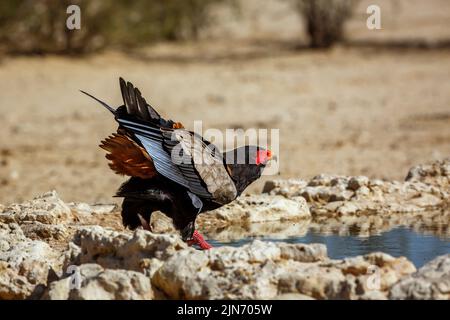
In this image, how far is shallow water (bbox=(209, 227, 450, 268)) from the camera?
15.7 ft

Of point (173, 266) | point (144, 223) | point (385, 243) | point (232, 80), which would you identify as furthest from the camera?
point (232, 80)

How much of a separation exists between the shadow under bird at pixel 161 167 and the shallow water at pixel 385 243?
537 mm

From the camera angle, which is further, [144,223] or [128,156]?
Result: [144,223]

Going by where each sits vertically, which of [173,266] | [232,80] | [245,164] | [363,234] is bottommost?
[363,234]

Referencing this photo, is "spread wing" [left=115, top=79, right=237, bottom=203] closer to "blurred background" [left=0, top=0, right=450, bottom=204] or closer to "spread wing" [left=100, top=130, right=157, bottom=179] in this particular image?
"spread wing" [left=100, top=130, right=157, bottom=179]

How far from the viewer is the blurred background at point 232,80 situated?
10.3m

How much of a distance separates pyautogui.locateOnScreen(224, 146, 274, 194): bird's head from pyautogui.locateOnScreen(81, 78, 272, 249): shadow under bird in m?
0.07

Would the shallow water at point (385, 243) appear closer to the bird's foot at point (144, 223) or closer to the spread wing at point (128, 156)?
the bird's foot at point (144, 223)

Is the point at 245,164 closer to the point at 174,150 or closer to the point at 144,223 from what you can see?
the point at 174,150

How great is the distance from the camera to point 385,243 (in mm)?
5051

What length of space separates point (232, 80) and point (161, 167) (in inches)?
426

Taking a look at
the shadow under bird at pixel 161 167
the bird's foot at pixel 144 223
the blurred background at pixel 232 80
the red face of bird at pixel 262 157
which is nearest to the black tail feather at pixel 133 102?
the shadow under bird at pixel 161 167

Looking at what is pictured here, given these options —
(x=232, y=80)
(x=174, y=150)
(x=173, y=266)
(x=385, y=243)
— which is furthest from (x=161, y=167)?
(x=232, y=80)
